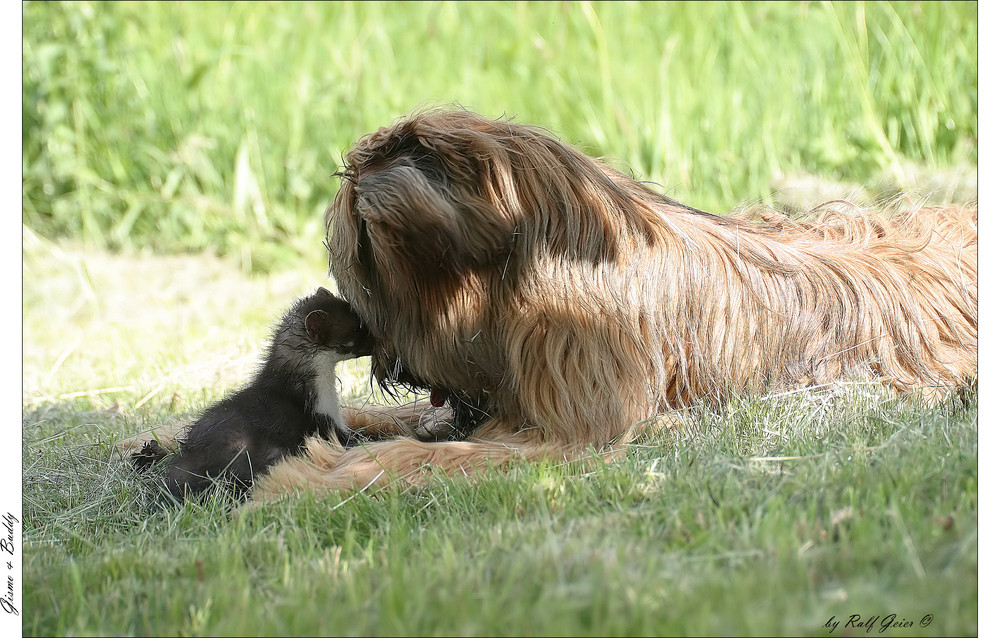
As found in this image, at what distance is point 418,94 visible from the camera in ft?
27.3

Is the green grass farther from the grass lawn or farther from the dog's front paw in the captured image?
the dog's front paw

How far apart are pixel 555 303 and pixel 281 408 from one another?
1144 millimetres

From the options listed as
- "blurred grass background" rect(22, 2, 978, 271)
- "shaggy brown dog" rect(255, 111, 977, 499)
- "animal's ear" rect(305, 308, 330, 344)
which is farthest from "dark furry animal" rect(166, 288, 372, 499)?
"blurred grass background" rect(22, 2, 978, 271)

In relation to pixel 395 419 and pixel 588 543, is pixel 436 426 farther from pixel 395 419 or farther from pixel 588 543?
pixel 588 543

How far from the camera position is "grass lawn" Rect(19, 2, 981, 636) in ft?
6.76

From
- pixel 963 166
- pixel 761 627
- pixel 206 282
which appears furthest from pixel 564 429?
pixel 206 282

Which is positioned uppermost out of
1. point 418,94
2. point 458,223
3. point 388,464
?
point 418,94

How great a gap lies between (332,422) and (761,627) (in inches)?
85.8

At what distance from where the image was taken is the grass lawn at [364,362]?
2.06 meters

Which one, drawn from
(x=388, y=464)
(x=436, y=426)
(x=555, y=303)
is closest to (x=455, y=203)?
(x=555, y=303)

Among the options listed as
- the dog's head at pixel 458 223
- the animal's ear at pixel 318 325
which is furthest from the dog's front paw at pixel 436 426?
the animal's ear at pixel 318 325

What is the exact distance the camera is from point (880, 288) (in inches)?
143

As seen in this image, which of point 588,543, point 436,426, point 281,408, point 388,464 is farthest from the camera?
point 436,426

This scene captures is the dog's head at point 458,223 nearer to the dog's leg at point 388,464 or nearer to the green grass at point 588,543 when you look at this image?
the dog's leg at point 388,464
